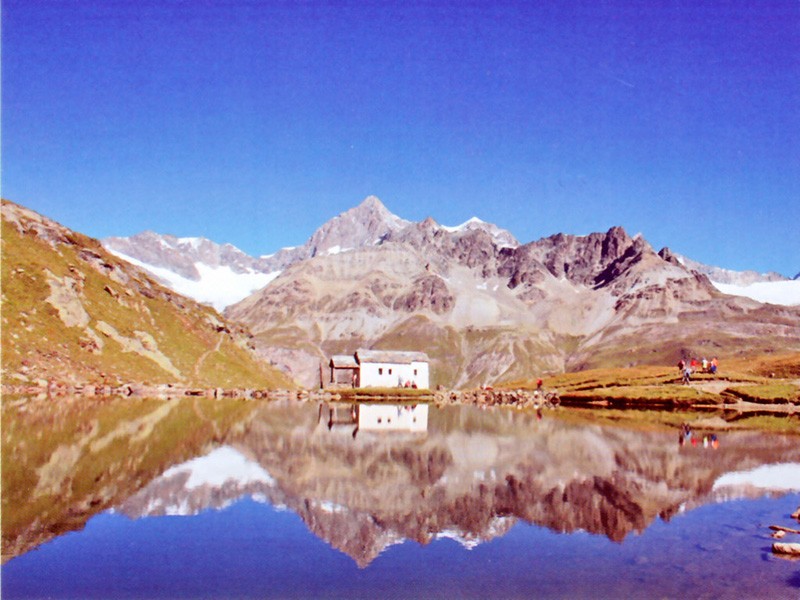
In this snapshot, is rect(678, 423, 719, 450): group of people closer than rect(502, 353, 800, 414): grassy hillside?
Yes

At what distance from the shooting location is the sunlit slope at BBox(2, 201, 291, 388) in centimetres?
9731

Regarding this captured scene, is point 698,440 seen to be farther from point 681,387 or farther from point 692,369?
point 692,369

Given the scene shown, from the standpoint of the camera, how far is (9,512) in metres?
20.8

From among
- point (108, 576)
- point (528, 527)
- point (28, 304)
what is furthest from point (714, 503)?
point (28, 304)

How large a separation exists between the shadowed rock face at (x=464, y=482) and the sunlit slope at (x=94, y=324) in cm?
6328

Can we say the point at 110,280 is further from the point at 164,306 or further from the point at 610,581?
the point at 610,581

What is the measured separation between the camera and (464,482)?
29.1 metres

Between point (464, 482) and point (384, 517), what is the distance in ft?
23.6

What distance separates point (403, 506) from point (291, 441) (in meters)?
20.1

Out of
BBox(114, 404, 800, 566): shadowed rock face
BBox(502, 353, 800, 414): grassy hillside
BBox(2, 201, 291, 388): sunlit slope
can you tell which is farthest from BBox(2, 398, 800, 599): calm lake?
BBox(2, 201, 291, 388): sunlit slope

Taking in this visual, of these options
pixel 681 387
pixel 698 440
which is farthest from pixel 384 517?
pixel 681 387

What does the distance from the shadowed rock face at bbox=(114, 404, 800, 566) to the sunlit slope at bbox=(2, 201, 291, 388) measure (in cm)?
6328

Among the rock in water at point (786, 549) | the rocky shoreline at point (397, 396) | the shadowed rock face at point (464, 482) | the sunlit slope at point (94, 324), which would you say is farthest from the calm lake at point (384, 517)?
the sunlit slope at point (94, 324)

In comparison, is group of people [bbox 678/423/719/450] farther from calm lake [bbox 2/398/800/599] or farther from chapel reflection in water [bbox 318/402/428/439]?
chapel reflection in water [bbox 318/402/428/439]
